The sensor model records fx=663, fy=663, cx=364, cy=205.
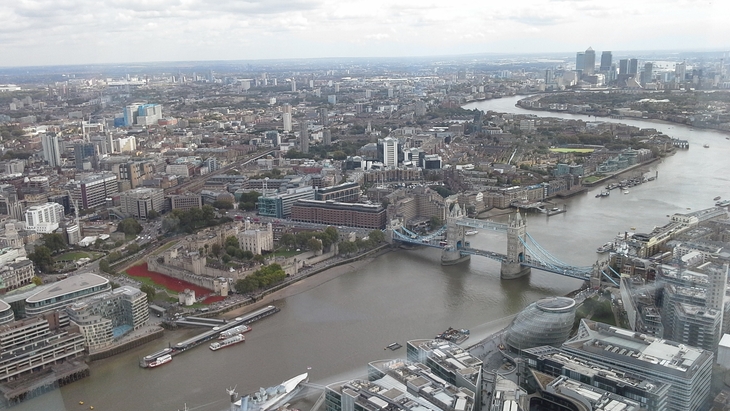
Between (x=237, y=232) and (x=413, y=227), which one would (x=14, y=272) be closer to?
(x=237, y=232)

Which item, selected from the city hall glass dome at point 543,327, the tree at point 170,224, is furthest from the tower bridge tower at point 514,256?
the tree at point 170,224

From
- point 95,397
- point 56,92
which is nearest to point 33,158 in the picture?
point 56,92

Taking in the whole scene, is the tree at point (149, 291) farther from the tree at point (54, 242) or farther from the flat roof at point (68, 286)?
the tree at point (54, 242)

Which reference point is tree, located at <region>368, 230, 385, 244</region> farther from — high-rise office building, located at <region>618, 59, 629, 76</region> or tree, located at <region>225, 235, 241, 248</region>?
high-rise office building, located at <region>618, 59, 629, 76</region>

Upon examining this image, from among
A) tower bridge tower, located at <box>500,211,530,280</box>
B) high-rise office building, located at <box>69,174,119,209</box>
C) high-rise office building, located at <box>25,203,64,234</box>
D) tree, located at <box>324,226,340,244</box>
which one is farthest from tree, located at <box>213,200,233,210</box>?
tower bridge tower, located at <box>500,211,530,280</box>

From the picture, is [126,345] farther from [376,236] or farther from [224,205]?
[224,205]

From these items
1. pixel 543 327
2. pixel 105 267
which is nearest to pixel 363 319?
pixel 543 327
